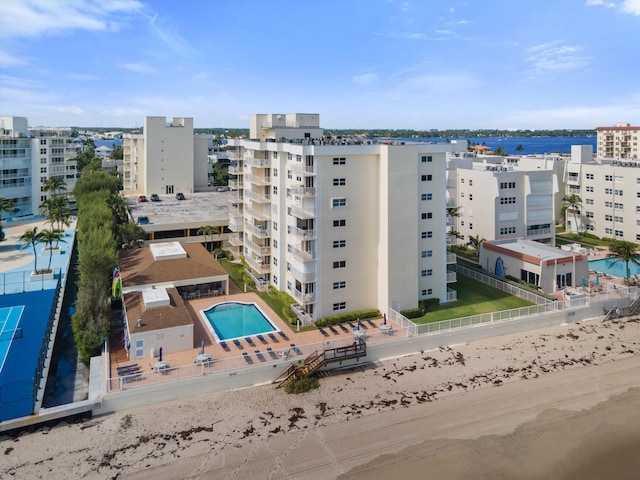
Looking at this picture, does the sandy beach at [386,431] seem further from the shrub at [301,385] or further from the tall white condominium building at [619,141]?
the tall white condominium building at [619,141]

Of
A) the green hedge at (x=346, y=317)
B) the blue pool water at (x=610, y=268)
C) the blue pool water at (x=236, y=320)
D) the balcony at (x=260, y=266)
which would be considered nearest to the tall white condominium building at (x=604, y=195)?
the blue pool water at (x=610, y=268)

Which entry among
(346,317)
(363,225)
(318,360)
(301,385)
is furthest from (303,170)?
(301,385)

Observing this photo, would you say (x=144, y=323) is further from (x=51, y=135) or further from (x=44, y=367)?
(x=51, y=135)

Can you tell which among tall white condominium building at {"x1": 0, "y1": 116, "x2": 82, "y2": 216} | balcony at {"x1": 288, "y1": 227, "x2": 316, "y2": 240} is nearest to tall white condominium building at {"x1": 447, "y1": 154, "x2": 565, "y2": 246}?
balcony at {"x1": 288, "y1": 227, "x2": 316, "y2": 240}

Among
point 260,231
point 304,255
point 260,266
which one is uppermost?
point 260,231

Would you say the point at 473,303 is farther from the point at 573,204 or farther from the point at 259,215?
the point at 573,204

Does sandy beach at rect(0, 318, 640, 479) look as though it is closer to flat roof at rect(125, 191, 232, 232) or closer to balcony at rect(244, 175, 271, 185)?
balcony at rect(244, 175, 271, 185)
